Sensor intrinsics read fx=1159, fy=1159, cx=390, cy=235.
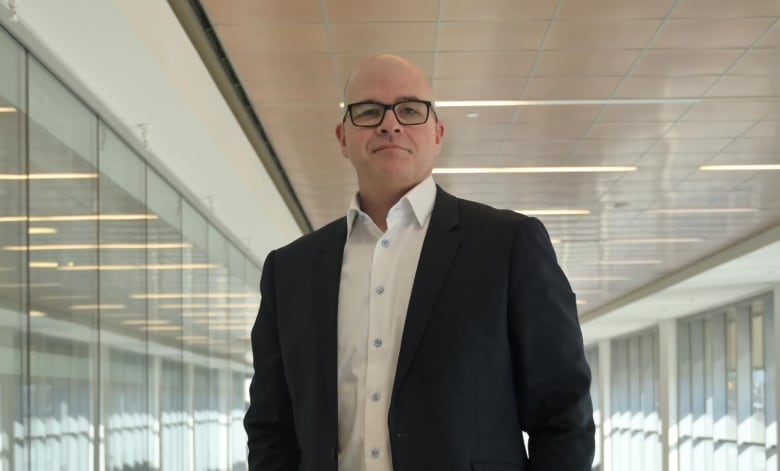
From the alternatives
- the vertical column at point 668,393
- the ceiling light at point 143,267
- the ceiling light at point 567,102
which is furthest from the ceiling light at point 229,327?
the vertical column at point 668,393

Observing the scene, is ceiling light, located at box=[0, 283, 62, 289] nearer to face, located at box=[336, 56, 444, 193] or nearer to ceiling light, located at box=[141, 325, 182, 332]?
ceiling light, located at box=[141, 325, 182, 332]

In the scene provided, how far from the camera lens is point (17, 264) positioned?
19.3 feet

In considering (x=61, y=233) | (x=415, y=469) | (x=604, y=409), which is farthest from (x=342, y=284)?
(x=604, y=409)

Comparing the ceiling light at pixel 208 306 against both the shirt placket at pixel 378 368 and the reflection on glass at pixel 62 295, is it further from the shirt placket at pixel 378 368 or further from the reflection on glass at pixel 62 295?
the shirt placket at pixel 378 368

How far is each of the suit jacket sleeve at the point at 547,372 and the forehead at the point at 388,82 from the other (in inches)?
12.5

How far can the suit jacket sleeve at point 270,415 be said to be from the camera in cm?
204

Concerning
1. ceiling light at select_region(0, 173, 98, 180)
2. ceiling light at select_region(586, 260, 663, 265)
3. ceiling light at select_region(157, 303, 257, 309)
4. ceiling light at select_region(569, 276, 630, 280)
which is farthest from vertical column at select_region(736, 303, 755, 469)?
ceiling light at select_region(0, 173, 98, 180)

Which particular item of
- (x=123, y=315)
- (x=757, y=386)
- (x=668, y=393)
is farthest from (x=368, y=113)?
(x=668, y=393)

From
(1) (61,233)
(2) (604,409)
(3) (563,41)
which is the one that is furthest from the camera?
(2) (604,409)

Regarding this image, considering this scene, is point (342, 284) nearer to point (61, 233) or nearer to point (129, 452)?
point (61, 233)

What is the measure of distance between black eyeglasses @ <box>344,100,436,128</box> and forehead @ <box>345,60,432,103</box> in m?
0.01

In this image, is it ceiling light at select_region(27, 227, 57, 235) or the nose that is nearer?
the nose

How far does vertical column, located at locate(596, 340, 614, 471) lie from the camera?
39.5 m

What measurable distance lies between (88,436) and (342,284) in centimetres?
600
